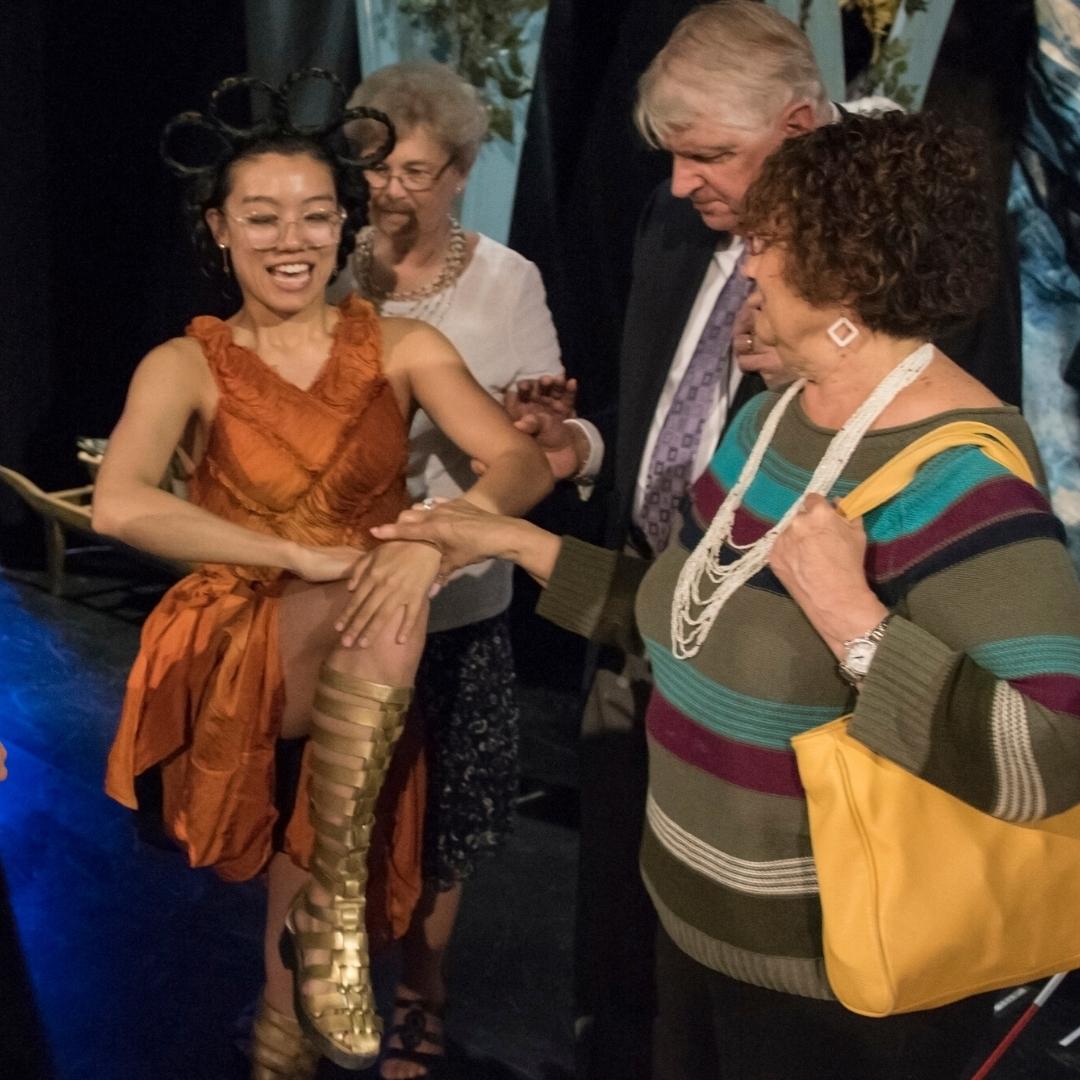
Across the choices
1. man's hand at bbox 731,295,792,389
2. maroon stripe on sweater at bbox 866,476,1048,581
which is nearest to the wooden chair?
man's hand at bbox 731,295,792,389

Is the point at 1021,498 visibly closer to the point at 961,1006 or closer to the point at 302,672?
the point at 961,1006

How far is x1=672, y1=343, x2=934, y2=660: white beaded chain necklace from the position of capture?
54.8 inches

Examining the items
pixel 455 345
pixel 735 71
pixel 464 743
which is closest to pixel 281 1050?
pixel 464 743

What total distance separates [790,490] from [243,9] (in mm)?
2163

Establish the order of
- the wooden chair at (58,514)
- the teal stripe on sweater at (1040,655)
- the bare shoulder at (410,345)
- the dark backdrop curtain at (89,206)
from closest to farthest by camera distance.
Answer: the teal stripe on sweater at (1040,655) < the bare shoulder at (410,345) < the dark backdrop curtain at (89,206) < the wooden chair at (58,514)

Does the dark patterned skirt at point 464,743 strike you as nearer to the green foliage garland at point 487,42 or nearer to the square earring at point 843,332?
the square earring at point 843,332

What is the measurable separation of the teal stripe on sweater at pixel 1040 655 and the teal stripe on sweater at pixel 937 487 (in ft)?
0.44

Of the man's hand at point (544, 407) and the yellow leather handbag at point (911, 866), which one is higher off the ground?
the man's hand at point (544, 407)

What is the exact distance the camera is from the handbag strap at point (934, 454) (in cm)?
132

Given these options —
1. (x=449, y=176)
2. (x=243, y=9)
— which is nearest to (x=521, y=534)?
(x=449, y=176)

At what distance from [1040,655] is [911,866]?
24 centimetres

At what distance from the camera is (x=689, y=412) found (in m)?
2.09

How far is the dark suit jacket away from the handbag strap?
2.72 feet

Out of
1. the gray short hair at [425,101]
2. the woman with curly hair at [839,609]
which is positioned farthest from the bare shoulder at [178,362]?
the woman with curly hair at [839,609]
